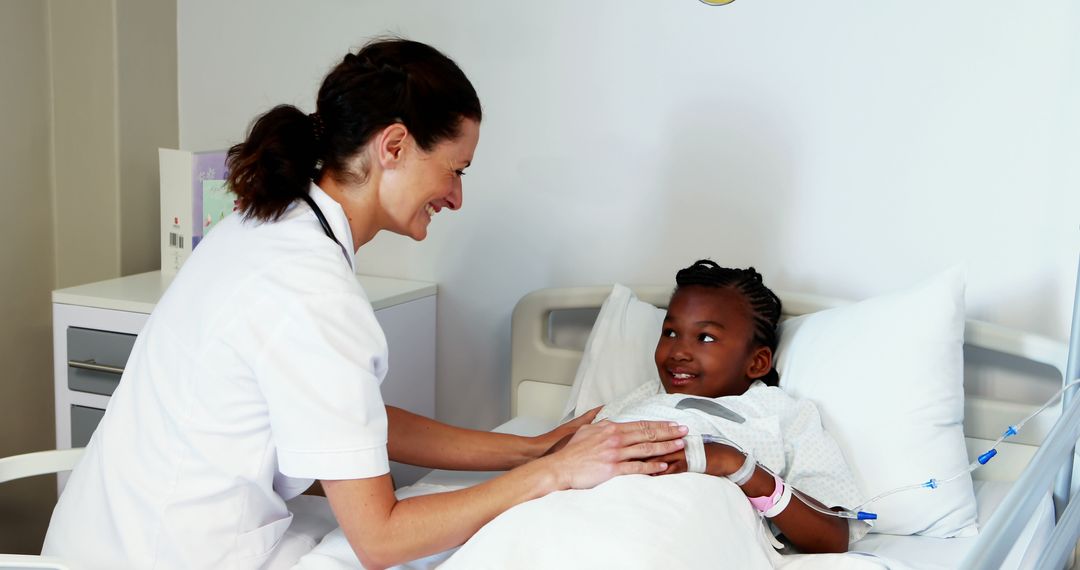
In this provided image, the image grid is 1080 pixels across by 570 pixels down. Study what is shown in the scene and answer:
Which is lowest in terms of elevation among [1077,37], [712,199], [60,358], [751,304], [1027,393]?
[60,358]

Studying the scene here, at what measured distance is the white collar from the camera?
131cm

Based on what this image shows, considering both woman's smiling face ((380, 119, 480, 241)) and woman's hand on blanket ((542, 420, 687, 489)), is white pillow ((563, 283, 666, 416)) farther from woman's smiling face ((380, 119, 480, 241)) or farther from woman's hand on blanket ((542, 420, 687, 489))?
woman's smiling face ((380, 119, 480, 241))

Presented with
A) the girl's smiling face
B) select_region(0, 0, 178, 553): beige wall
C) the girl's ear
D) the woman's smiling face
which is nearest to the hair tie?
the woman's smiling face

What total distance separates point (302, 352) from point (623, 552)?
1.43 feet

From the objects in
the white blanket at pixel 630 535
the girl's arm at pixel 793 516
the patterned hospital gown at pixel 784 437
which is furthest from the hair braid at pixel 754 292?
the white blanket at pixel 630 535

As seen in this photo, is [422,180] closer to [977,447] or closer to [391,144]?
[391,144]

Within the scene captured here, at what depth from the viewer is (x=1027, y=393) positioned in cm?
184

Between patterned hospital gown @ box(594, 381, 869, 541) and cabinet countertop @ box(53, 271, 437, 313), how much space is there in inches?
29.6

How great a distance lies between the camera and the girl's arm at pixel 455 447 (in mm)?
1626

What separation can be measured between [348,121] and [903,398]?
0.99 meters

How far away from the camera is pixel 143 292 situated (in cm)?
209

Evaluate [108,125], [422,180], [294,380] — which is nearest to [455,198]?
[422,180]

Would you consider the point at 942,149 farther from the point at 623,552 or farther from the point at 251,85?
the point at 251,85

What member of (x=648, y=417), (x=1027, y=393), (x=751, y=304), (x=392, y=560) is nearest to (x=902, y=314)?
(x=751, y=304)
